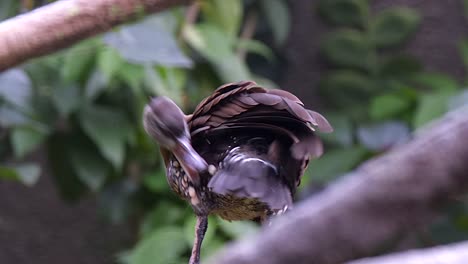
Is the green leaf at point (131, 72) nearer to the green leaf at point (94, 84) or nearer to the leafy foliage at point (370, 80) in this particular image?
the green leaf at point (94, 84)

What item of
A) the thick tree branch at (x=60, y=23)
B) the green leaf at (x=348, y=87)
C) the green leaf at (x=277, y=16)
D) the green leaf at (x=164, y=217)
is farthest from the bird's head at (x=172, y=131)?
the green leaf at (x=348, y=87)

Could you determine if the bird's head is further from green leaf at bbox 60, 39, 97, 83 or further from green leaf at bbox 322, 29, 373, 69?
green leaf at bbox 322, 29, 373, 69

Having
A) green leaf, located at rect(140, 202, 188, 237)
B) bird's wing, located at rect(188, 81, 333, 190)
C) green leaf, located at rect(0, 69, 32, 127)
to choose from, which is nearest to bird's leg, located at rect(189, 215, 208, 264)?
bird's wing, located at rect(188, 81, 333, 190)

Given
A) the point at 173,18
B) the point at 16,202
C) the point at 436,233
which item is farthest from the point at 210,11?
the point at 16,202

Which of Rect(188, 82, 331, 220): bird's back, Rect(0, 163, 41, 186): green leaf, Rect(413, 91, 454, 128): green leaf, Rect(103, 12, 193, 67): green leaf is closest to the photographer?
Rect(188, 82, 331, 220): bird's back

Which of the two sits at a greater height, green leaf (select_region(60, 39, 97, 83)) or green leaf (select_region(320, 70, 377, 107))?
green leaf (select_region(60, 39, 97, 83))

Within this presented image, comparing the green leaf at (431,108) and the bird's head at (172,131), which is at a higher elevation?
the bird's head at (172,131)

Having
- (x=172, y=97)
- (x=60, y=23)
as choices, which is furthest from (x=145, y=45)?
(x=60, y=23)
